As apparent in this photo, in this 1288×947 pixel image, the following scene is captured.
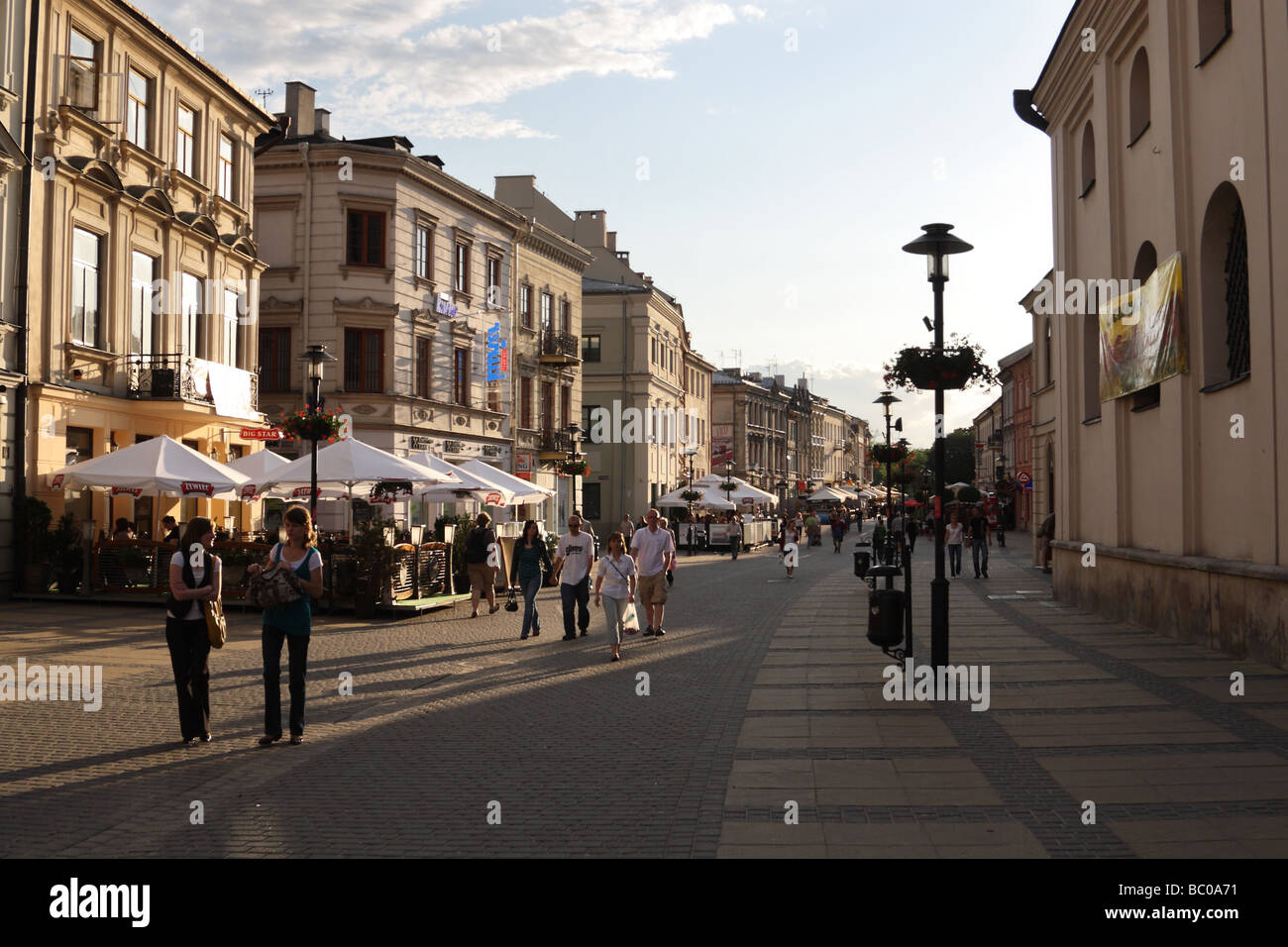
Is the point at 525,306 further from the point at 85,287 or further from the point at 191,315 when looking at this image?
the point at 85,287

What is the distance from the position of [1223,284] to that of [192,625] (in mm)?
12075

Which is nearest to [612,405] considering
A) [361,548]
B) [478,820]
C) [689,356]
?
[689,356]

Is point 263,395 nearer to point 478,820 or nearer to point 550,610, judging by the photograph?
point 550,610

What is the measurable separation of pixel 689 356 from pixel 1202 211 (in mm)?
59814

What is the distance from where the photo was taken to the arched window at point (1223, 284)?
1346cm

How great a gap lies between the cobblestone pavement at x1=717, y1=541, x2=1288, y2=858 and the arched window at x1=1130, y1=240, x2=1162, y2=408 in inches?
161

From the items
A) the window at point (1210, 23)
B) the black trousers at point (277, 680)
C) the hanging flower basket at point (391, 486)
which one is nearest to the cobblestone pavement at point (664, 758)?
the black trousers at point (277, 680)

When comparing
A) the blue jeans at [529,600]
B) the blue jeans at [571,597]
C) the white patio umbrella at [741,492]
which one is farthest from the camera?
the white patio umbrella at [741,492]

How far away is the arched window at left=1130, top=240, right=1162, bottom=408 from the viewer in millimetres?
16562

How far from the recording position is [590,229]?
62.9m

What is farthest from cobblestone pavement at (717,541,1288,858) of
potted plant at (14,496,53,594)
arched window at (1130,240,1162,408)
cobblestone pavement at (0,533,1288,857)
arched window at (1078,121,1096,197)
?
potted plant at (14,496,53,594)

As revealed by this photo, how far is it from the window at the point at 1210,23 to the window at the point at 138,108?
19.3 meters

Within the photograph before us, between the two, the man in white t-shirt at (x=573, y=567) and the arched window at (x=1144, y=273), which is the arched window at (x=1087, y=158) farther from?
the man in white t-shirt at (x=573, y=567)

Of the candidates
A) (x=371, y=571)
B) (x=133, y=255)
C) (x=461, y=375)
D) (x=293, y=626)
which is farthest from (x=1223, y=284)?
(x=461, y=375)
